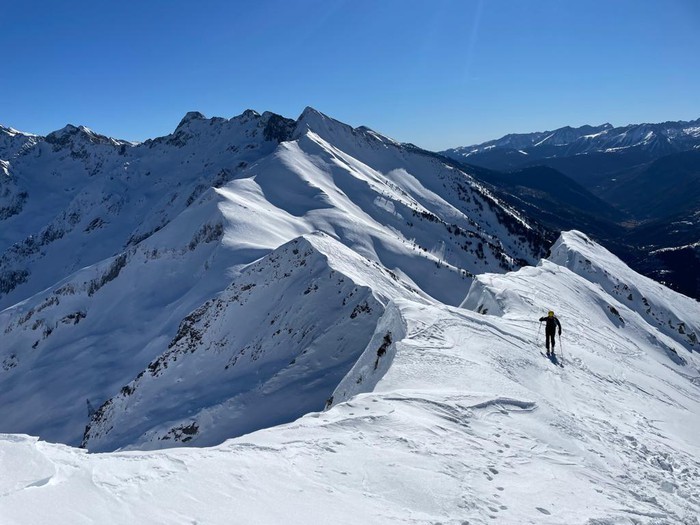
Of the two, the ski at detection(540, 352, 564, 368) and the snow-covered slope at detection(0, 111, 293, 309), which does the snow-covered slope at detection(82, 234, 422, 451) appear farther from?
the snow-covered slope at detection(0, 111, 293, 309)

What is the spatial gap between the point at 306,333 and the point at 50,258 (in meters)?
144

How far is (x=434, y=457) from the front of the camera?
10773 mm

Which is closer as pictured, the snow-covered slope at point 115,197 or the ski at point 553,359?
the ski at point 553,359

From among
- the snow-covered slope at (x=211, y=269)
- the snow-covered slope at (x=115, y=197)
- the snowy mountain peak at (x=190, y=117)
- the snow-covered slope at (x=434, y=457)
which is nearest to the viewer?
the snow-covered slope at (x=434, y=457)

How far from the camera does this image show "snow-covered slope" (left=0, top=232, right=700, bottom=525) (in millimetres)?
7865

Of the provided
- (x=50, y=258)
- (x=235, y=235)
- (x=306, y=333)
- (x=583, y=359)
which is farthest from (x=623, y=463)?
(x=50, y=258)

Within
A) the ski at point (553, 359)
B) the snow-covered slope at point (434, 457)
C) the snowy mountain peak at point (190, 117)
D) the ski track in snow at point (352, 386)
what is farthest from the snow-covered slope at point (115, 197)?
the snow-covered slope at point (434, 457)

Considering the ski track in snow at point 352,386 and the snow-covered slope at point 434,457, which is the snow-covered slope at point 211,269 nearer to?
the ski track in snow at point 352,386

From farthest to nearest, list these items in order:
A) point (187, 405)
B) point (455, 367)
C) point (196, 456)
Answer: point (187, 405) → point (455, 367) → point (196, 456)

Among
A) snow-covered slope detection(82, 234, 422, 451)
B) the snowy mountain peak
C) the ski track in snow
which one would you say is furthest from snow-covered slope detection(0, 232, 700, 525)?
the snowy mountain peak

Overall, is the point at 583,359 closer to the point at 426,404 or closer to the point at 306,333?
the point at 426,404

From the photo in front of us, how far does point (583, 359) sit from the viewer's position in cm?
2178

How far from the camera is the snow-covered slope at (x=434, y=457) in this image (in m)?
7.87

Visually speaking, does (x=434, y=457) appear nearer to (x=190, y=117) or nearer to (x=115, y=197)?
(x=115, y=197)
